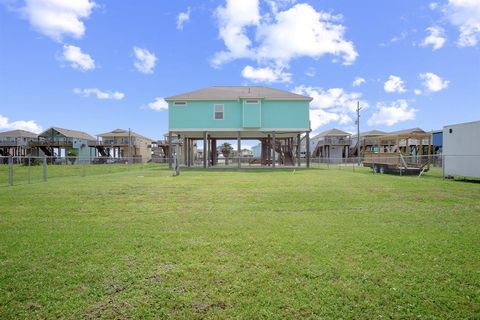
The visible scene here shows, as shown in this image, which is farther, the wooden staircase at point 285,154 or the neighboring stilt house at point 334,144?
the neighboring stilt house at point 334,144

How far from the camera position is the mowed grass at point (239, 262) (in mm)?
3229

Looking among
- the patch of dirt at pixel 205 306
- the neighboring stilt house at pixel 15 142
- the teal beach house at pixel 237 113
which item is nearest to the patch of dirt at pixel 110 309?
the patch of dirt at pixel 205 306

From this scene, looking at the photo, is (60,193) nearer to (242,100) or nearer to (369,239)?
(369,239)

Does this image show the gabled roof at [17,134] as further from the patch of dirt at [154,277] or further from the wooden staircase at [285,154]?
the patch of dirt at [154,277]

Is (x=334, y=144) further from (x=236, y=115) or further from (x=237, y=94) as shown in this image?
(x=236, y=115)

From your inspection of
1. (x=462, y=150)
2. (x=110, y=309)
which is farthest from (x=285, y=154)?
(x=110, y=309)

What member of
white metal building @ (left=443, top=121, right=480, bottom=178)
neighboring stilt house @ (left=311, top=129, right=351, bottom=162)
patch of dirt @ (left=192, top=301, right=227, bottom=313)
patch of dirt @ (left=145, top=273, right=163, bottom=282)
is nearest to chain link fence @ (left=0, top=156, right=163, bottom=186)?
patch of dirt @ (left=145, top=273, right=163, bottom=282)

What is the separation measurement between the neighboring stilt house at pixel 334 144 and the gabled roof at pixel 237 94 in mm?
31504

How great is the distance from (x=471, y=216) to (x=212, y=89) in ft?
83.9

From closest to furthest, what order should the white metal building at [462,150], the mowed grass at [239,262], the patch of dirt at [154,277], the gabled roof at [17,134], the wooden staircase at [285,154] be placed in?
1. the mowed grass at [239,262]
2. the patch of dirt at [154,277]
3. the white metal building at [462,150]
4. the wooden staircase at [285,154]
5. the gabled roof at [17,134]

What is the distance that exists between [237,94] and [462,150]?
1808 cm

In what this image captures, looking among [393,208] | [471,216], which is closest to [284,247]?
[393,208]

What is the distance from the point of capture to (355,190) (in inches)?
445

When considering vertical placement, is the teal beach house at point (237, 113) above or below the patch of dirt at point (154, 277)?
above
